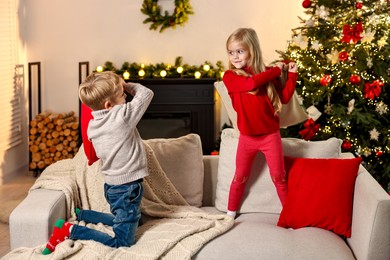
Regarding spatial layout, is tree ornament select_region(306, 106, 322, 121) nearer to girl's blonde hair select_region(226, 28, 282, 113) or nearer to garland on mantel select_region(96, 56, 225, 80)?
girl's blonde hair select_region(226, 28, 282, 113)

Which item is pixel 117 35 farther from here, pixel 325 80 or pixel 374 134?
pixel 374 134

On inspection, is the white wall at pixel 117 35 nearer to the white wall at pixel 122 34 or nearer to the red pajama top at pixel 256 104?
the white wall at pixel 122 34

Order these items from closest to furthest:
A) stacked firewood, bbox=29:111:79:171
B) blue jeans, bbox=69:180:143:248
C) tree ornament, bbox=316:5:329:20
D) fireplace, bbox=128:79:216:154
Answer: blue jeans, bbox=69:180:143:248, tree ornament, bbox=316:5:329:20, fireplace, bbox=128:79:216:154, stacked firewood, bbox=29:111:79:171

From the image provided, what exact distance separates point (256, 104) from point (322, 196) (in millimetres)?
628

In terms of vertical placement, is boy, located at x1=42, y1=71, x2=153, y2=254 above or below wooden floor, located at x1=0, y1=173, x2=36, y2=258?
above

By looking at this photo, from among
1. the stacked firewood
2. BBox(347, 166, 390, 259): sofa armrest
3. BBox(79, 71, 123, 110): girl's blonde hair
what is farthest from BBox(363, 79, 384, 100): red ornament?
the stacked firewood

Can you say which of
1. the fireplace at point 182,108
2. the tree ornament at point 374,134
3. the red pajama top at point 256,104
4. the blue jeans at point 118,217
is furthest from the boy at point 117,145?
the fireplace at point 182,108

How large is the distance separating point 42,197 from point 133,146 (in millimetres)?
508

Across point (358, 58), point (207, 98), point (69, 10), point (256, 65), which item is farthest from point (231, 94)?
point (69, 10)

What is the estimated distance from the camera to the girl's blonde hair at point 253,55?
3.74 metres

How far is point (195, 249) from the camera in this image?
319 centimetres

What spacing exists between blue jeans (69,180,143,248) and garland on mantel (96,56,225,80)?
334 cm

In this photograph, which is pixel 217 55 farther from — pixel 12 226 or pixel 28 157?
pixel 12 226

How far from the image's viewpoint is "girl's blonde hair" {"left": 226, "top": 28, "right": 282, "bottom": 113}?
3.74m
